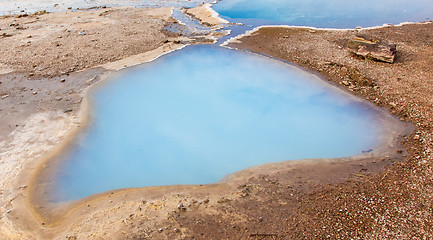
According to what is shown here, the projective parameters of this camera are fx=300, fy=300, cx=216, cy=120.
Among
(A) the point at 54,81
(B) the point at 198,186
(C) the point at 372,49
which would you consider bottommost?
(B) the point at 198,186

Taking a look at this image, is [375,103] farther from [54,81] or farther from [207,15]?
[207,15]

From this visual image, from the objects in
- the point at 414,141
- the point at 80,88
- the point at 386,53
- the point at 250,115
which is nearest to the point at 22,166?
the point at 80,88

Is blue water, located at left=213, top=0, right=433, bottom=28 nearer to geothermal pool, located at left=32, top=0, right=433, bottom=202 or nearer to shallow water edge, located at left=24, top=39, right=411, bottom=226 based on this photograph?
geothermal pool, located at left=32, top=0, right=433, bottom=202

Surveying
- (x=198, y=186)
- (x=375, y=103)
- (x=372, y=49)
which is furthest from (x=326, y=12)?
(x=198, y=186)

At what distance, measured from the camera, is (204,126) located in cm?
1059

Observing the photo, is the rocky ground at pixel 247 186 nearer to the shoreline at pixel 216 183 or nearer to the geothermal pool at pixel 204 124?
the shoreline at pixel 216 183

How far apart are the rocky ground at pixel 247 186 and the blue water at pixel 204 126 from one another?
0.66 meters

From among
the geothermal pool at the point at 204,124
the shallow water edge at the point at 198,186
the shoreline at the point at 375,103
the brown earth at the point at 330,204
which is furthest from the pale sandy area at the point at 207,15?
the shallow water edge at the point at 198,186

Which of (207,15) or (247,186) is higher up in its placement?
(207,15)

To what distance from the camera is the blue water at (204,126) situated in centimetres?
882

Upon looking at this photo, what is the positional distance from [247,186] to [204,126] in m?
3.30

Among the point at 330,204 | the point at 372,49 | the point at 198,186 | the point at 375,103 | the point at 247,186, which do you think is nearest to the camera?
the point at 330,204

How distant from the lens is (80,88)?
41.7ft

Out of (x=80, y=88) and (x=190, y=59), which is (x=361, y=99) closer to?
(x=190, y=59)
